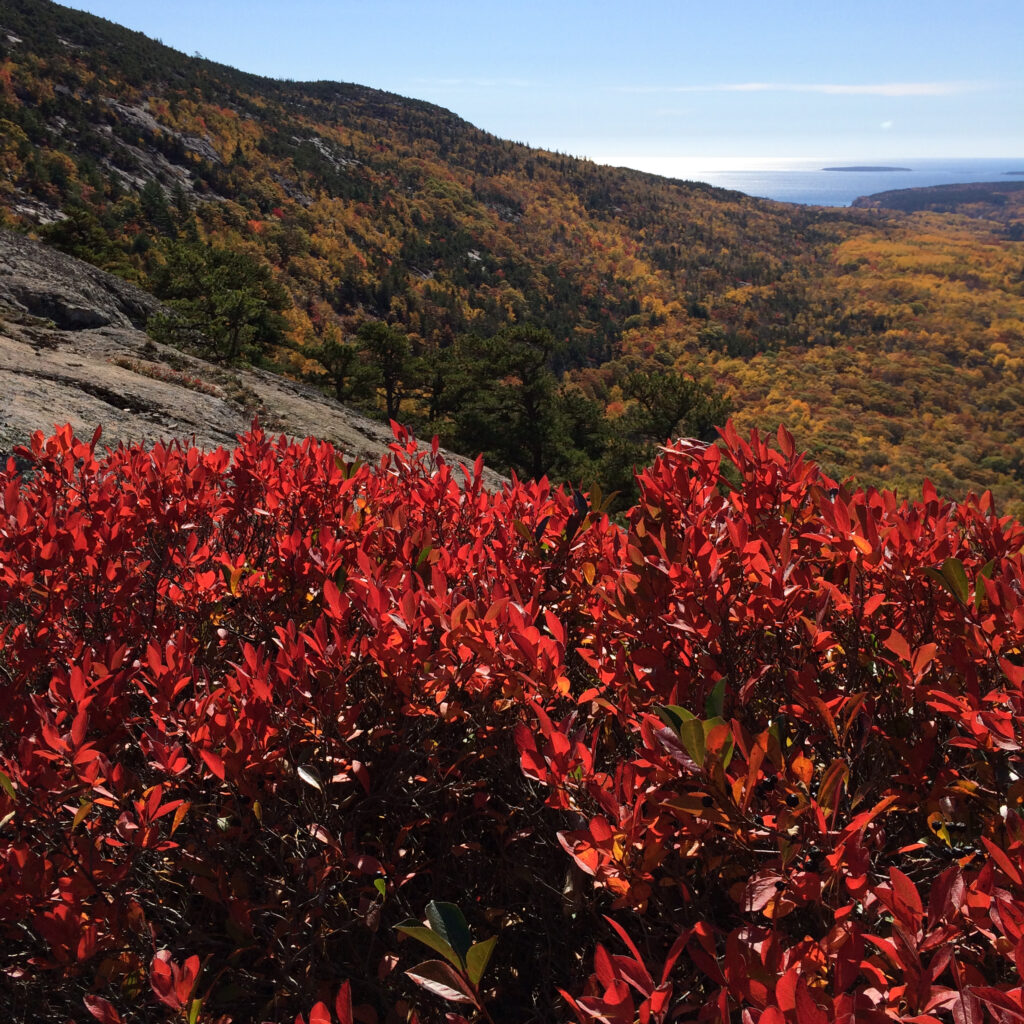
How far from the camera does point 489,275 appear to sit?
84.0 meters

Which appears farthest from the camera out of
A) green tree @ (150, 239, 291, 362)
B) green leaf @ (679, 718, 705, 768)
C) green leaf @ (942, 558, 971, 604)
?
green tree @ (150, 239, 291, 362)

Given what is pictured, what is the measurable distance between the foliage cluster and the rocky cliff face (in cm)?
379

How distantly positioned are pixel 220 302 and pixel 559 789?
2107 centimetres

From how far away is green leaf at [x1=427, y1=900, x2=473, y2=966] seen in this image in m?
0.78

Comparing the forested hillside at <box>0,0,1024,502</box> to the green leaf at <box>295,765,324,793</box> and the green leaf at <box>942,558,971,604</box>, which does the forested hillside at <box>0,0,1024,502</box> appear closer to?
the green leaf at <box>942,558,971,604</box>

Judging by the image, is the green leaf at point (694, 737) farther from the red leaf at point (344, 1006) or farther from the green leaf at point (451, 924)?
the red leaf at point (344, 1006)

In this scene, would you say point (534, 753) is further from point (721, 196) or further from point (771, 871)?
point (721, 196)

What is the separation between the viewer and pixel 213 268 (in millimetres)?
24109

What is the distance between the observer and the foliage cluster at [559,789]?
2.67ft

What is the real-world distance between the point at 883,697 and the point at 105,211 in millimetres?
57656

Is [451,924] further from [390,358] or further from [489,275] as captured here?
[489,275]

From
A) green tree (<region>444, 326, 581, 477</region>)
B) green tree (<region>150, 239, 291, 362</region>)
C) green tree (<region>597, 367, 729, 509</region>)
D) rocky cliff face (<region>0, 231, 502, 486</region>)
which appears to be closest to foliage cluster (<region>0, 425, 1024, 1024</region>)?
rocky cliff face (<region>0, 231, 502, 486</region>)

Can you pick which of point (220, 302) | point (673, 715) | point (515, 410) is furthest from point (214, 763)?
point (220, 302)

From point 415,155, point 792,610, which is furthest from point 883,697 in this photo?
point 415,155
